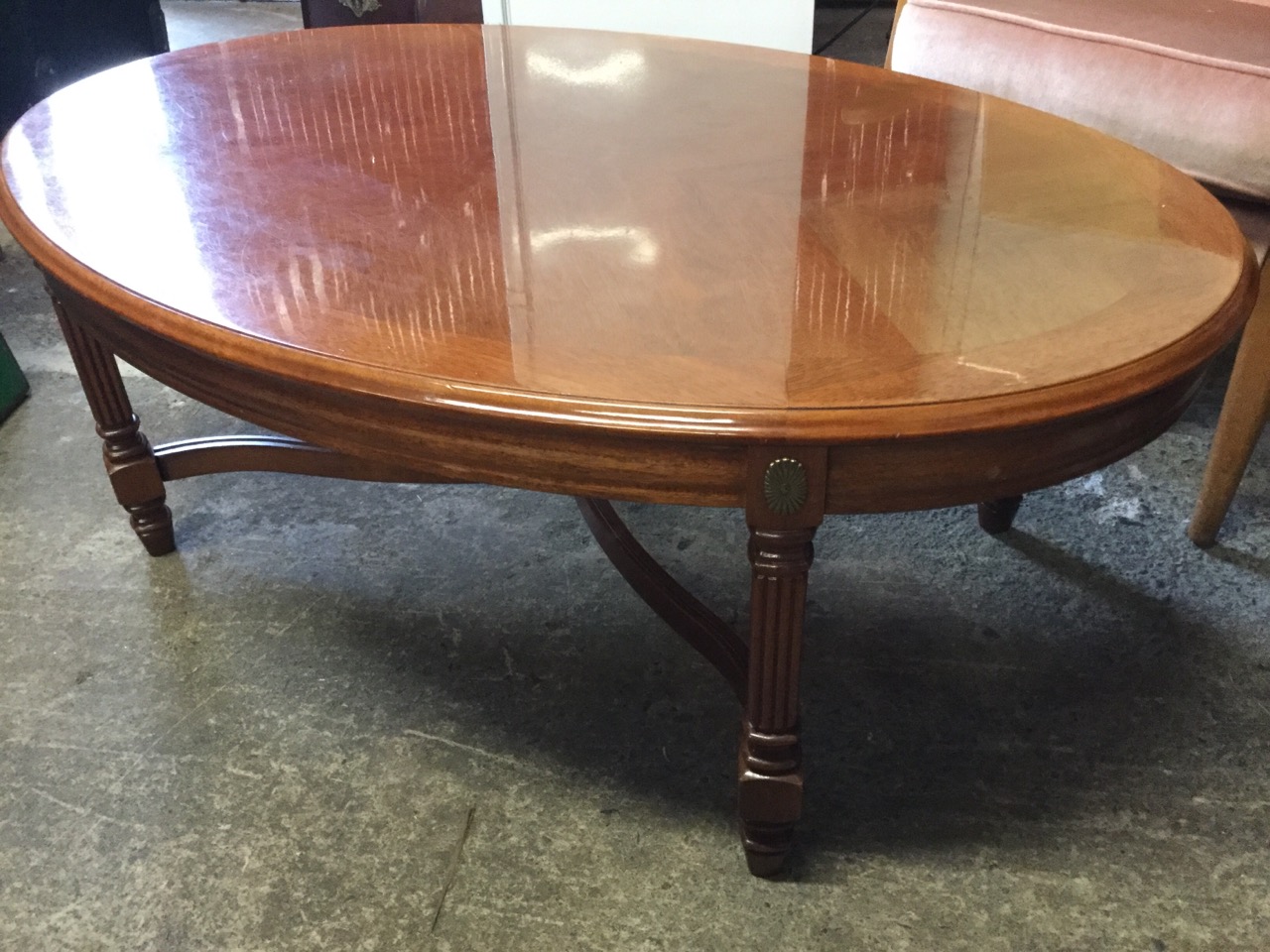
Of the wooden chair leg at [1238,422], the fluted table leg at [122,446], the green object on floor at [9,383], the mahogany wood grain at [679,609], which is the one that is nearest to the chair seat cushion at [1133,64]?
the wooden chair leg at [1238,422]

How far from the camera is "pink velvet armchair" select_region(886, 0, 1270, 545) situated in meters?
1.25

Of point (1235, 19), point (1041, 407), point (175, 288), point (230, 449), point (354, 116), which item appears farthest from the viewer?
point (1235, 19)

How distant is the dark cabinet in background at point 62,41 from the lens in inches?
90.8

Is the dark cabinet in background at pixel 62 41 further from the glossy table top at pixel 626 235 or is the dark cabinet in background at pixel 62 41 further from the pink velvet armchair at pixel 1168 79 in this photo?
the pink velvet armchair at pixel 1168 79

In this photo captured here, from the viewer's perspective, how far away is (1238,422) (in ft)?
4.24

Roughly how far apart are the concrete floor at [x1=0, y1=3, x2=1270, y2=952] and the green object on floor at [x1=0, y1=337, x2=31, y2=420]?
17 centimetres

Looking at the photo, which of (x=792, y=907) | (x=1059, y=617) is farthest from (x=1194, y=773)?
(x=792, y=907)

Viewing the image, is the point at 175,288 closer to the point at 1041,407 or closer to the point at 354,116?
the point at 354,116

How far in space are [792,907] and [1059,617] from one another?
1.71 feet

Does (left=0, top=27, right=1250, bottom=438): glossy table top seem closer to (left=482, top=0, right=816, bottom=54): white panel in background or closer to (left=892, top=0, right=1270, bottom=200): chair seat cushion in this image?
(left=892, top=0, right=1270, bottom=200): chair seat cushion

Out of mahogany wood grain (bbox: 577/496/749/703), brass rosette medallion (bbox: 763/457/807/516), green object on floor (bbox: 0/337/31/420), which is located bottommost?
green object on floor (bbox: 0/337/31/420)

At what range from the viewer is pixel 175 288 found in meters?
0.84

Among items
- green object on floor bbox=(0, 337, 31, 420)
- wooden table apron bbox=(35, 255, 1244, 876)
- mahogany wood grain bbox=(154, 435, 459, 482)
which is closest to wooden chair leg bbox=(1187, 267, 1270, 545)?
wooden table apron bbox=(35, 255, 1244, 876)

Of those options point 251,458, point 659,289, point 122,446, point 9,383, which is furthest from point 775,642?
point 9,383
